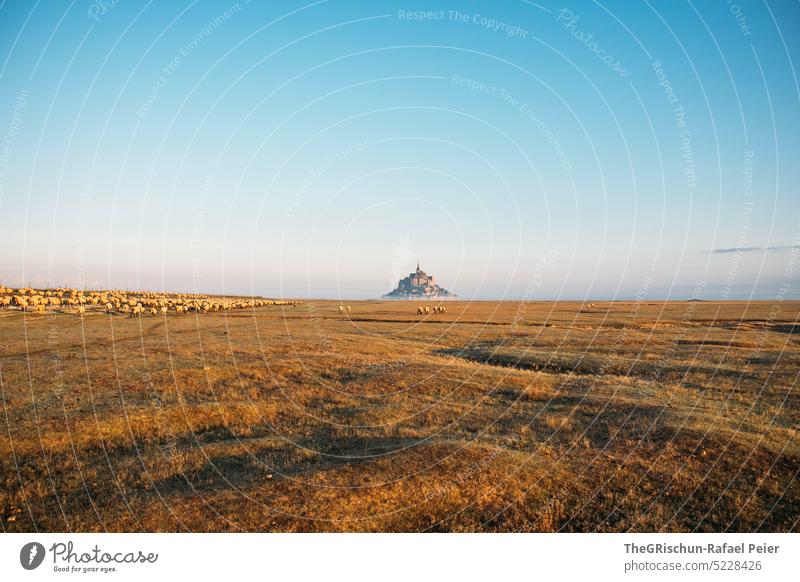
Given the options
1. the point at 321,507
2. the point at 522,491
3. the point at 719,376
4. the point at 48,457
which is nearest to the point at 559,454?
the point at 522,491

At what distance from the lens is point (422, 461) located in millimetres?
16203

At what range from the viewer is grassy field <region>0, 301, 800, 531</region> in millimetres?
13016

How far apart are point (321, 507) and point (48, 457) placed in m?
12.2

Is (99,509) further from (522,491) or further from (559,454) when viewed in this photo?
(559,454)

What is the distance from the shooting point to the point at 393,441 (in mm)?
19438

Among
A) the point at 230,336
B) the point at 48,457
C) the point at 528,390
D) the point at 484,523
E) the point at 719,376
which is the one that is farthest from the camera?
the point at 230,336
